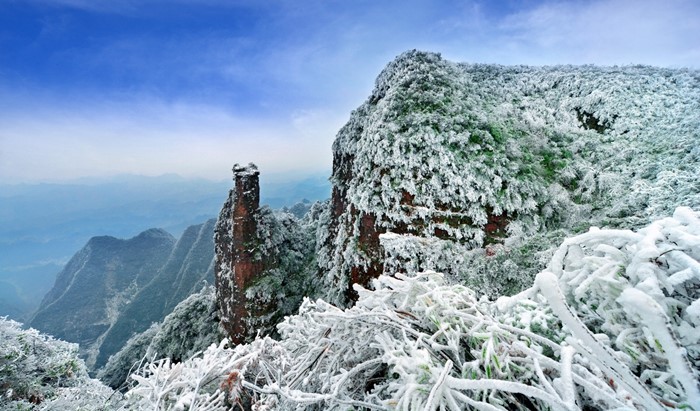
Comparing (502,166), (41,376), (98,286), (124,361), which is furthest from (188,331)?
(98,286)

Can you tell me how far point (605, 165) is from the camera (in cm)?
959

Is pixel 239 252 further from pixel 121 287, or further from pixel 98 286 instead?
pixel 98 286

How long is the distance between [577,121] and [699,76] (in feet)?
16.0

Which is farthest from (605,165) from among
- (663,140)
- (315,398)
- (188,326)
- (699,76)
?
(188,326)

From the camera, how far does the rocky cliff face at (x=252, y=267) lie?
1625 cm

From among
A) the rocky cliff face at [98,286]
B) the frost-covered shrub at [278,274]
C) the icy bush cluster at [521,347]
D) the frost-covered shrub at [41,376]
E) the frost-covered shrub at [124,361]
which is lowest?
the rocky cliff face at [98,286]

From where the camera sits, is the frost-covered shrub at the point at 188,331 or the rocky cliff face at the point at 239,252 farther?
the frost-covered shrub at the point at 188,331

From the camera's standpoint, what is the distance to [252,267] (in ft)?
55.0

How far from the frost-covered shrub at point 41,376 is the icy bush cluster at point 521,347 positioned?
338 cm

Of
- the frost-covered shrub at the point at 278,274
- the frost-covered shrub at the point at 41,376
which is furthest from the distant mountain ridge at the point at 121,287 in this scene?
the frost-covered shrub at the point at 41,376

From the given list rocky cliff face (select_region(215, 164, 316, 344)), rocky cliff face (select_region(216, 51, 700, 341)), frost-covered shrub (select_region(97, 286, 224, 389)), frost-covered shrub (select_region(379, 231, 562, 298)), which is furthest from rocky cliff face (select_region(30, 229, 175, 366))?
frost-covered shrub (select_region(379, 231, 562, 298))

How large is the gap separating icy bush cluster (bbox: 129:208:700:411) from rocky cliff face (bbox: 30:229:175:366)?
60621 millimetres

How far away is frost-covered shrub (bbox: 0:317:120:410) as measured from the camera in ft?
13.3

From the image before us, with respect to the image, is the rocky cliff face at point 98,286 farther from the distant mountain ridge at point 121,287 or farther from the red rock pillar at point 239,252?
the red rock pillar at point 239,252
